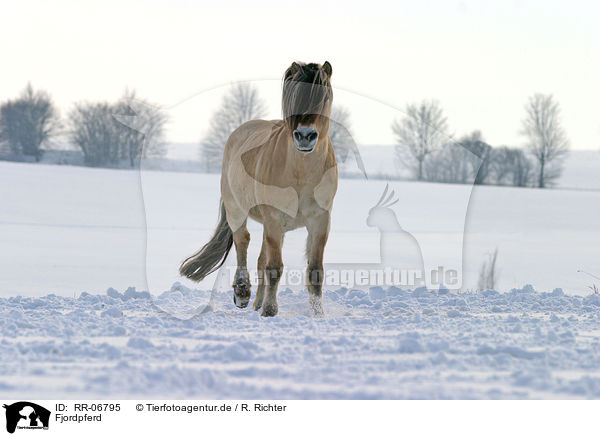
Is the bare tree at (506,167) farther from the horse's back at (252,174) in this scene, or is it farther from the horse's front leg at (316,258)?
the horse's front leg at (316,258)

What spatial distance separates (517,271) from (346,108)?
438cm

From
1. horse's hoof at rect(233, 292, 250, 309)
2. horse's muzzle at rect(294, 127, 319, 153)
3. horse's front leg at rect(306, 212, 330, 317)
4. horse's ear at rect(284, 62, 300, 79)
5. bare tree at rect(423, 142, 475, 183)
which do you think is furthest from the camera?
bare tree at rect(423, 142, 475, 183)

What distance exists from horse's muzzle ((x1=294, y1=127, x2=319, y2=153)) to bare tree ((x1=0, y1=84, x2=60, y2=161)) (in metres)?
17.0

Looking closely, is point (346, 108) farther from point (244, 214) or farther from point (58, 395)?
point (58, 395)

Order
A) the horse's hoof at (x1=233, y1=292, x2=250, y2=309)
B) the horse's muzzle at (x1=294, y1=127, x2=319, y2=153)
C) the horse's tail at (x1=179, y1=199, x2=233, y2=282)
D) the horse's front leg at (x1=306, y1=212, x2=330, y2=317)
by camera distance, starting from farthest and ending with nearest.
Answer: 1. the horse's tail at (x1=179, y1=199, x2=233, y2=282)
2. the horse's hoof at (x1=233, y1=292, x2=250, y2=309)
3. the horse's front leg at (x1=306, y1=212, x2=330, y2=317)
4. the horse's muzzle at (x1=294, y1=127, x2=319, y2=153)

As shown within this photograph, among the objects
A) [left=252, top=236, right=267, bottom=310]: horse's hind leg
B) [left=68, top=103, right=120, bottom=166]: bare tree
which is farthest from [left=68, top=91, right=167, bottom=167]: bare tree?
[left=252, top=236, right=267, bottom=310]: horse's hind leg

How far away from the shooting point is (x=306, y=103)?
4961 millimetres

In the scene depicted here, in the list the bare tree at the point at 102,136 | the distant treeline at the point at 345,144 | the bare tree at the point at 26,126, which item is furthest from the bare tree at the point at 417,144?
the bare tree at the point at 26,126

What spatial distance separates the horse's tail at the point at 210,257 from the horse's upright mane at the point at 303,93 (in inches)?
81.0

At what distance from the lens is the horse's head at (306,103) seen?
4.93 meters

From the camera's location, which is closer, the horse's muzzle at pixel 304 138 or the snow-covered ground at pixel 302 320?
the snow-covered ground at pixel 302 320

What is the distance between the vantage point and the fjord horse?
502 centimetres

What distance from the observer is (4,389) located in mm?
3311
